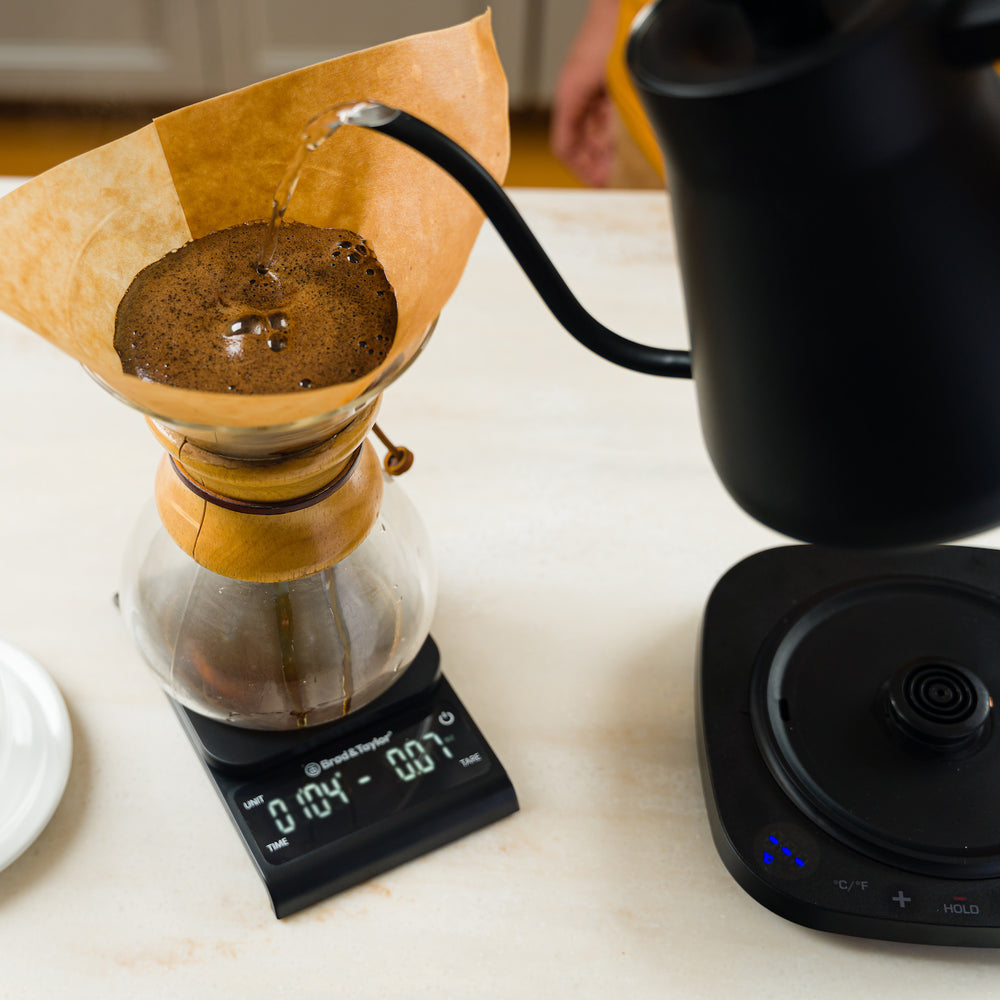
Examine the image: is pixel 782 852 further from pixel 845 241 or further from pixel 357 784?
pixel 845 241

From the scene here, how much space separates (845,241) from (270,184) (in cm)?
33

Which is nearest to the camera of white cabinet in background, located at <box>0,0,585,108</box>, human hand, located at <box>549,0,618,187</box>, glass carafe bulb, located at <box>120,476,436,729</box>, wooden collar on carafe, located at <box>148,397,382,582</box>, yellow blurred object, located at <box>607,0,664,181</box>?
wooden collar on carafe, located at <box>148,397,382,582</box>

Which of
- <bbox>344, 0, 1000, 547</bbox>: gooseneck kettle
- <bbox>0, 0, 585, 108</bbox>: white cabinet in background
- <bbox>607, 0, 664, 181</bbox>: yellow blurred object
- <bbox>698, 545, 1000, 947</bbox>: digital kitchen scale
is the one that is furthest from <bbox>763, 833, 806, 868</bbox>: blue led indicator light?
<bbox>0, 0, 585, 108</bbox>: white cabinet in background

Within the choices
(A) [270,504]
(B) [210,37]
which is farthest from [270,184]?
(B) [210,37]

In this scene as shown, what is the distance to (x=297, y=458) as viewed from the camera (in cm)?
47

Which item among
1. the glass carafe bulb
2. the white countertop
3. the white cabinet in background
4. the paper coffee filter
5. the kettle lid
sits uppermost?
the kettle lid

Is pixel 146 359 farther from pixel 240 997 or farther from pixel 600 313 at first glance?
pixel 600 313

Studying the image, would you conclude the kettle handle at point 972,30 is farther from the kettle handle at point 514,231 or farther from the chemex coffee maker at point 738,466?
the kettle handle at point 514,231

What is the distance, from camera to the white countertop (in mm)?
546

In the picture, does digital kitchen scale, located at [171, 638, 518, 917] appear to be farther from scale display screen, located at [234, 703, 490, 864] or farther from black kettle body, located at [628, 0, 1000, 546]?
black kettle body, located at [628, 0, 1000, 546]

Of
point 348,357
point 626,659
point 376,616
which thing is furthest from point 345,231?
point 626,659

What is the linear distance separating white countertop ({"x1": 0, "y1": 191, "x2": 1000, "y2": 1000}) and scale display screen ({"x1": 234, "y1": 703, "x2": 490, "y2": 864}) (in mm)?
27

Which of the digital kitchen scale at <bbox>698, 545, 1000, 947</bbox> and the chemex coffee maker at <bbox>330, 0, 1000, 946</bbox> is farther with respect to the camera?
the digital kitchen scale at <bbox>698, 545, 1000, 947</bbox>

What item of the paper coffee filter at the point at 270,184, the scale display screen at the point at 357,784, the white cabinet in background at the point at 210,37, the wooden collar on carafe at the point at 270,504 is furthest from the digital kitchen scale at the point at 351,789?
the white cabinet in background at the point at 210,37
